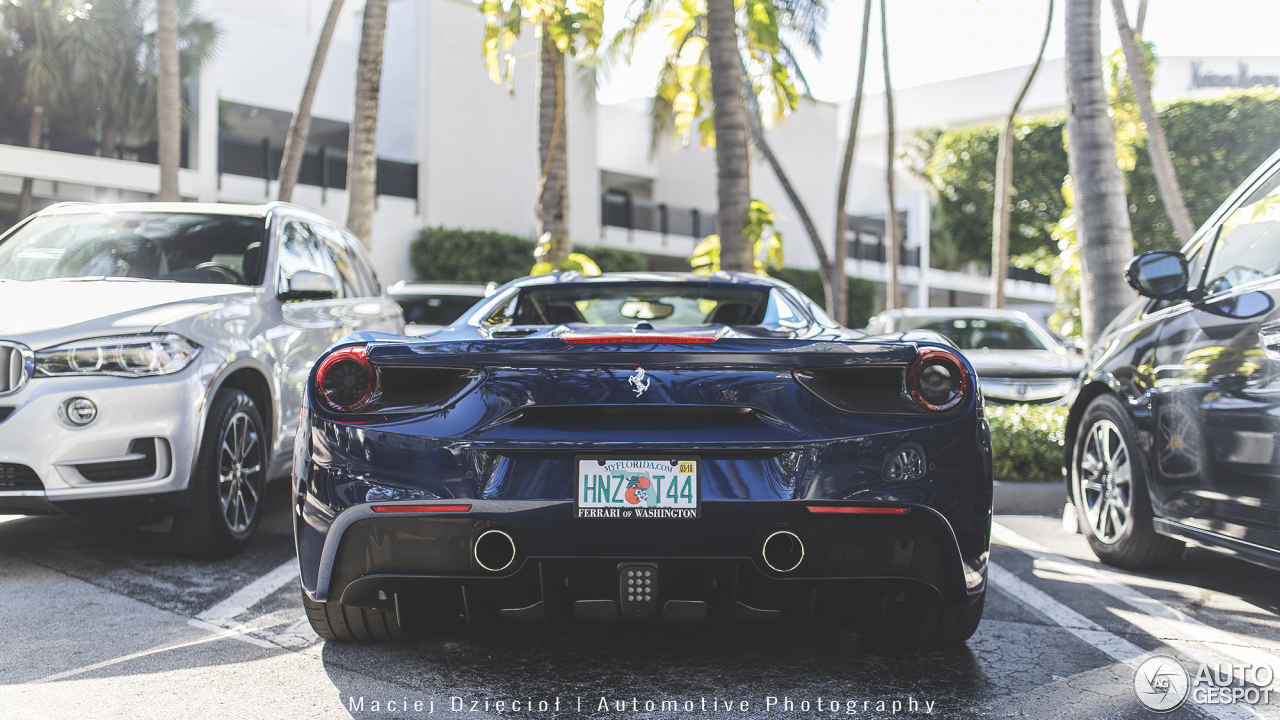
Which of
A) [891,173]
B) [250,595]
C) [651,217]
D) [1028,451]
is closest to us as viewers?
[250,595]

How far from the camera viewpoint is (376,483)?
2746mm

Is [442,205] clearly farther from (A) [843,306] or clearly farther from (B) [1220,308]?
(B) [1220,308]

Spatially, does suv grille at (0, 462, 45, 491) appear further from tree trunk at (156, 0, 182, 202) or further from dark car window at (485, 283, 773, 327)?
tree trunk at (156, 0, 182, 202)

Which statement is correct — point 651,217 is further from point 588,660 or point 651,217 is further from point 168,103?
point 588,660

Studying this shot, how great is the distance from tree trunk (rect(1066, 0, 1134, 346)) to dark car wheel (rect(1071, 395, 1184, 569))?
2969 millimetres

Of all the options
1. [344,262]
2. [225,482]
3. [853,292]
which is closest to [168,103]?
[344,262]

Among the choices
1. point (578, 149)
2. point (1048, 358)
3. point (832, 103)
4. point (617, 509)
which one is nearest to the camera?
point (617, 509)

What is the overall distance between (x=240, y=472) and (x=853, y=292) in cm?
3122

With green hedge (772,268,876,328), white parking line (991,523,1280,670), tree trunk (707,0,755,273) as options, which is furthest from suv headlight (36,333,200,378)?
green hedge (772,268,876,328)

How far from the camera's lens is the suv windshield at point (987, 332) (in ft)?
37.3

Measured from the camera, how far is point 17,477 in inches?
159

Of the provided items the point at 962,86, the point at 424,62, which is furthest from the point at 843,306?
the point at 962,86

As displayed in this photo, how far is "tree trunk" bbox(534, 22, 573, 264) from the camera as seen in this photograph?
33.8 feet

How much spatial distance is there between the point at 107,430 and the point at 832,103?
33872mm
